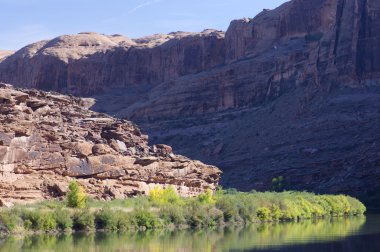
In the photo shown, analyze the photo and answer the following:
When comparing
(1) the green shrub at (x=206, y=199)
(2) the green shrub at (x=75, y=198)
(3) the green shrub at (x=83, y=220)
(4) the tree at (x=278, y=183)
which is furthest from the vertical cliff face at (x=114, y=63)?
(3) the green shrub at (x=83, y=220)

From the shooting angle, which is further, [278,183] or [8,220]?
[278,183]

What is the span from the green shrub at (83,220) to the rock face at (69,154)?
13.5ft

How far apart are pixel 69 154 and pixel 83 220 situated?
24.3 feet

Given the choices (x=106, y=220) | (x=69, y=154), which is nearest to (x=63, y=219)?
(x=106, y=220)

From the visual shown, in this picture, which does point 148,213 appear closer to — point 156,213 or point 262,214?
point 156,213

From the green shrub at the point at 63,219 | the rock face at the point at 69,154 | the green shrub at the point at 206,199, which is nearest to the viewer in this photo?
the green shrub at the point at 63,219

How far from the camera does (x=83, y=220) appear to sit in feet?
127

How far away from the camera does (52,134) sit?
44906 mm

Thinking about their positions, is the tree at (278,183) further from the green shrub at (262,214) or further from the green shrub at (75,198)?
the green shrub at (75,198)

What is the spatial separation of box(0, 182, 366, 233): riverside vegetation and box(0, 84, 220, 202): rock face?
5.28 feet

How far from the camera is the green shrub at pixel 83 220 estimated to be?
38.6 metres

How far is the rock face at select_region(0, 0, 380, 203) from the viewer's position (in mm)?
85062

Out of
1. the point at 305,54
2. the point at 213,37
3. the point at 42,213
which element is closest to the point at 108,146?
the point at 42,213

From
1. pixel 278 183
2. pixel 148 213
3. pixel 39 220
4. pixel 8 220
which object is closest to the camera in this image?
pixel 8 220
